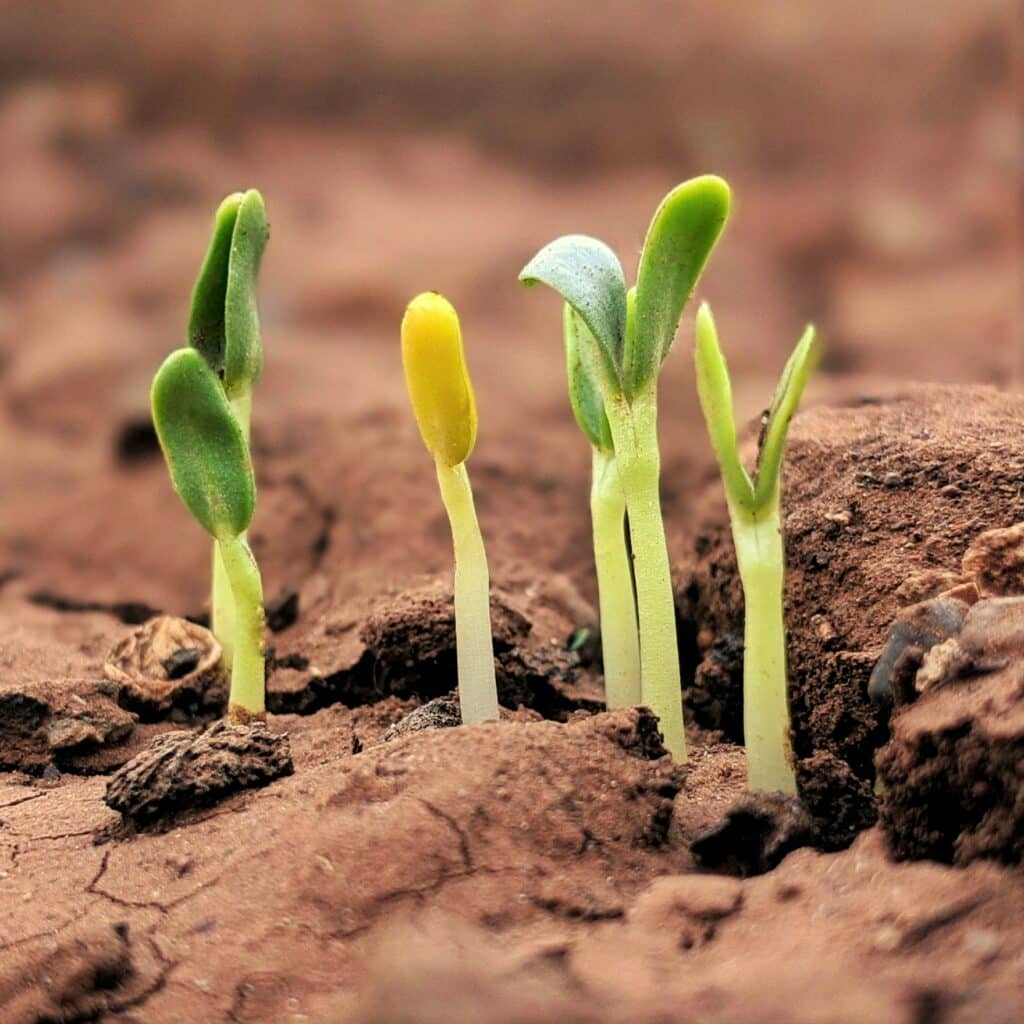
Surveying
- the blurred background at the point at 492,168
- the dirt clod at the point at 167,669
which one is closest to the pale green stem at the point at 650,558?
the dirt clod at the point at 167,669

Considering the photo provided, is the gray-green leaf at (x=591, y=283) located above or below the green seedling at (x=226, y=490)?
above

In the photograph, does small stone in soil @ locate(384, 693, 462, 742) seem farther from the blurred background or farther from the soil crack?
the blurred background

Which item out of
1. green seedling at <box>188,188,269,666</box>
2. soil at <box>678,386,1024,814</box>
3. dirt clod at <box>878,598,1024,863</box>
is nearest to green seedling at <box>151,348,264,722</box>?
green seedling at <box>188,188,269,666</box>

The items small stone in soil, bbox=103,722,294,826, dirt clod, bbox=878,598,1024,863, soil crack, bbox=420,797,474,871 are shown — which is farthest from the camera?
small stone in soil, bbox=103,722,294,826

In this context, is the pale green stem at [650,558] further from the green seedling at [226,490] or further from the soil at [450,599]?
the green seedling at [226,490]

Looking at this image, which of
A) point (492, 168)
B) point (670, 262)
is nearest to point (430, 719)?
point (670, 262)
